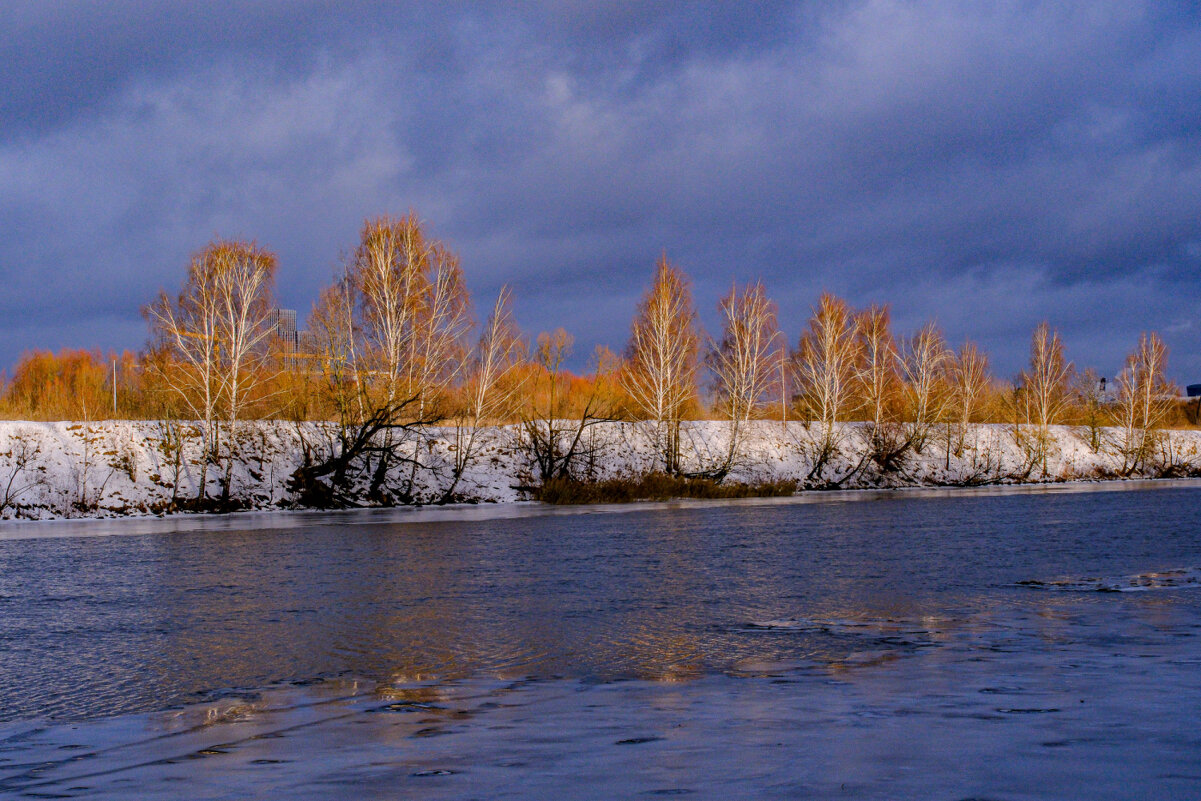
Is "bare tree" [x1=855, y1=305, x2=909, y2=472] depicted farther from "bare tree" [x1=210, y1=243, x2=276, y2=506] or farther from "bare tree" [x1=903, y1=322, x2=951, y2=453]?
"bare tree" [x1=210, y1=243, x2=276, y2=506]

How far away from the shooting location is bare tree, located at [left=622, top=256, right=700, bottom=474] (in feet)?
152

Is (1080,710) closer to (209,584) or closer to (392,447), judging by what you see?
(209,584)

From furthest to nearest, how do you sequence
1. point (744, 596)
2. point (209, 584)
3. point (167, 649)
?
point (209, 584) → point (744, 596) → point (167, 649)

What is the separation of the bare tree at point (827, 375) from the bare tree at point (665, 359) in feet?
29.4

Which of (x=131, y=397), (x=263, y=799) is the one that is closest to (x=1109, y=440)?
(x=131, y=397)

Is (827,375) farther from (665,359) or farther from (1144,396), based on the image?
(1144,396)

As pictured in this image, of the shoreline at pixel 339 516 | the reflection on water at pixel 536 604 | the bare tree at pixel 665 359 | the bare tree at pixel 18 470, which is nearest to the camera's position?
the reflection on water at pixel 536 604

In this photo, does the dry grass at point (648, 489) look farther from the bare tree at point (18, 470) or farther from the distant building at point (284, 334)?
the bare tree at point (18, 470)

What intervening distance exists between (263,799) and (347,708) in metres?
2.13

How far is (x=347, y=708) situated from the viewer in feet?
21.5

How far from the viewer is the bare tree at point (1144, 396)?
68250 millimetres

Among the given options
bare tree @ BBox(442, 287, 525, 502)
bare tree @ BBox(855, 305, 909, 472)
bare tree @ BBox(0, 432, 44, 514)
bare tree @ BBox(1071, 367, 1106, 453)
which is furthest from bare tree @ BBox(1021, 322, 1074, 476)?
bare tree @ BBox(0, 432, 44, 514)

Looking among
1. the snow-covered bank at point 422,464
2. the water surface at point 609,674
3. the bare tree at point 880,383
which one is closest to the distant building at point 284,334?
the snow-covered bank at point 422,464

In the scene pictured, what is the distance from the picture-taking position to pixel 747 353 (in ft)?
157
